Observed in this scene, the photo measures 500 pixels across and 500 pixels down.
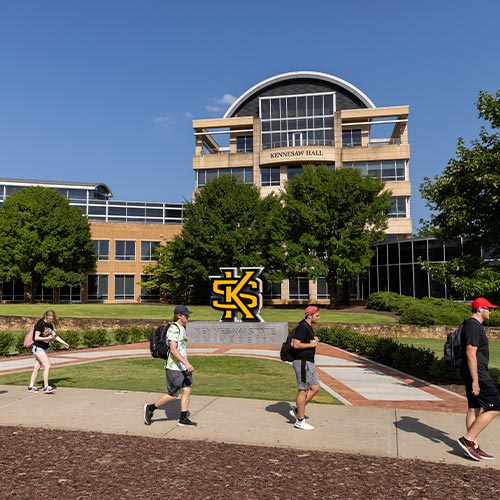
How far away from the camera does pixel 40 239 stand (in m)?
45.3

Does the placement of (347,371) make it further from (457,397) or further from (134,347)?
(134,347)

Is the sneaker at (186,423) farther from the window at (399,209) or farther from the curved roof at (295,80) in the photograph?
the curved roof at (295,80)

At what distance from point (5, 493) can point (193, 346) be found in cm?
1459

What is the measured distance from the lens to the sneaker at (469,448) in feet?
18.8

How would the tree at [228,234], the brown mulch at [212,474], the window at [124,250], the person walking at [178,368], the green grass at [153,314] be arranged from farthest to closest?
the window at [124,250] → the tree at [228,234] → the green grass at [153,314] → the person walking at [178,368] → the brown mulch at [212,474]

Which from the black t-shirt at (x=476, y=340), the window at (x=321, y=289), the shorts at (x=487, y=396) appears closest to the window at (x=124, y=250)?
the window at (x=321, y=289)

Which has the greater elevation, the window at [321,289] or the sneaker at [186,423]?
the window at [321,289]

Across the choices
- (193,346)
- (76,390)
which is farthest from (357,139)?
(76,390)

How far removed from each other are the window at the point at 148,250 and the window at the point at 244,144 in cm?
1599

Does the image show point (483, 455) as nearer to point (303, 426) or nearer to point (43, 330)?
point (303, 426)

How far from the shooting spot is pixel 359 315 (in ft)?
98.1

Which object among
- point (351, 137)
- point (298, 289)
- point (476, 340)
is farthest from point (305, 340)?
point (351, 137)

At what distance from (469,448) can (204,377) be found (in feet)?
22.9

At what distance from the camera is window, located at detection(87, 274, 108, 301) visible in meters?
50.3
